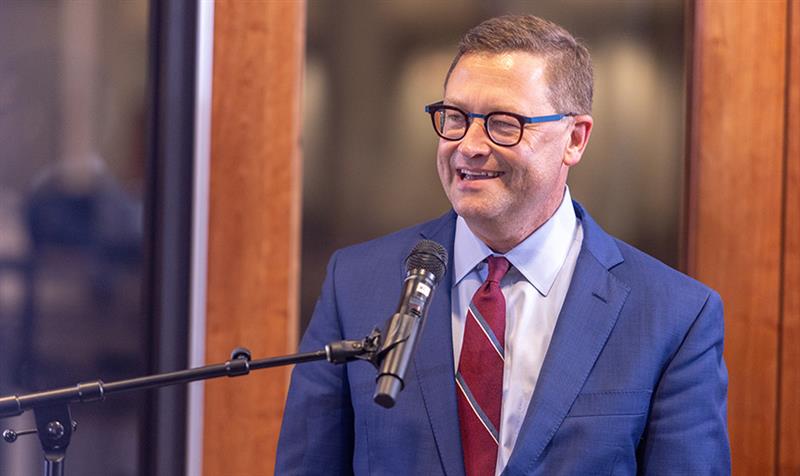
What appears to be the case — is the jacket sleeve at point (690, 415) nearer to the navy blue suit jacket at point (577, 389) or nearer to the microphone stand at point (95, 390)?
the navy blue suit jacket at point (577, 389)

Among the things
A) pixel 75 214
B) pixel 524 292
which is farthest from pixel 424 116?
pixel 75 214

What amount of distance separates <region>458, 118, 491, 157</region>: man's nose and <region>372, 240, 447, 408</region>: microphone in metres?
0.32

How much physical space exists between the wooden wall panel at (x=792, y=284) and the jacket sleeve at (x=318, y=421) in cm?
97

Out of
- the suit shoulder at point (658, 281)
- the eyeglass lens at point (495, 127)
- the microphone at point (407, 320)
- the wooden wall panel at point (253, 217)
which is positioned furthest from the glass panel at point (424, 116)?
the microphone at point (407, 320)

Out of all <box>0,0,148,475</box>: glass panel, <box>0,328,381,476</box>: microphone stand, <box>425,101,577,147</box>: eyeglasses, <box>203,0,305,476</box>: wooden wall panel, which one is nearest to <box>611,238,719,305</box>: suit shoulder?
<box>425,101,577,147</box>: eyeglasses

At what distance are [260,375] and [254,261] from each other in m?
0.27

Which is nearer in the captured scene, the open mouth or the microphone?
the microphone

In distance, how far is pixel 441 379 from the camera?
1670mm

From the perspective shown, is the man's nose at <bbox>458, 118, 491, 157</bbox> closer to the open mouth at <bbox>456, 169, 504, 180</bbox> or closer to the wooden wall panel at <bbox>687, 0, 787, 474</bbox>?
the open mouth at <bbox>456, 169, 504, 180</bbox>

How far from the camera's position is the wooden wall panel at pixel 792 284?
199 cm

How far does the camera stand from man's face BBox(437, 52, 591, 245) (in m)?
1.65

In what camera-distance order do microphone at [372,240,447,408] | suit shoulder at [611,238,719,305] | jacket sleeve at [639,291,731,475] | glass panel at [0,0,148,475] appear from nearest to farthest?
microphone at [372,240,447,408] → jacket sleeve at [639,291,731,475] → suit shoulder at [611,238,719,305] → glass panel at [0,0,148,475]

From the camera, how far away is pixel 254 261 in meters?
2.13

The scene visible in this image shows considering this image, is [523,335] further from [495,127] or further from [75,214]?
[75,214]
